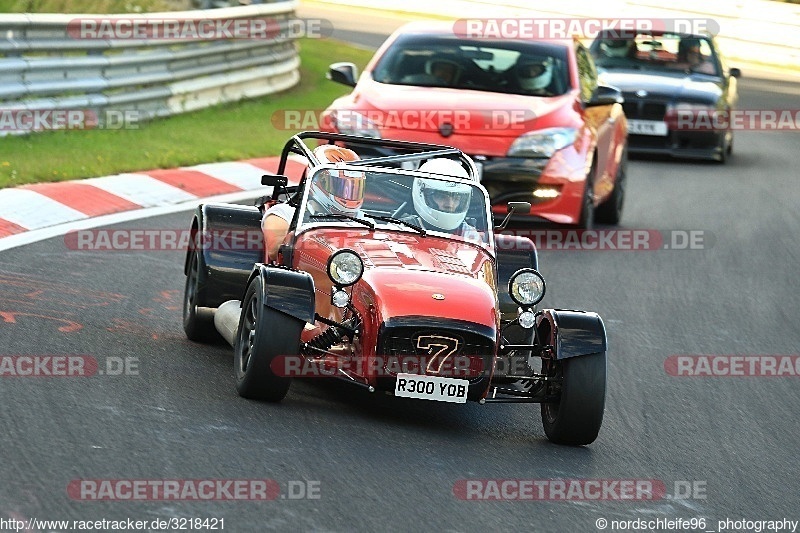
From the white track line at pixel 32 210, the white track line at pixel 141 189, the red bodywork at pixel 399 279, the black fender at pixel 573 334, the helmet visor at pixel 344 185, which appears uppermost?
the helmet visor at pixel 344 185

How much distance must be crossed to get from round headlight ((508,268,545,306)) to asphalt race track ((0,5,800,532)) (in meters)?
0.63

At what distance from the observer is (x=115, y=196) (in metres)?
13.6

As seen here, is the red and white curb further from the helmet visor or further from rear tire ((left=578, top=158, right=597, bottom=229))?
the helmet visor

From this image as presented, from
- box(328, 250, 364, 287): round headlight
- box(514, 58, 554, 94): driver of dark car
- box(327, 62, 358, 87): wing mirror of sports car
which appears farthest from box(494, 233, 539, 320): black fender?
box(327, 62, 358, 87): wing mirror of sports car

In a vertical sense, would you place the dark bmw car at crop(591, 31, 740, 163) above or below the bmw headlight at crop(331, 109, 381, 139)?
below

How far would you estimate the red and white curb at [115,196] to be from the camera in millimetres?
12078

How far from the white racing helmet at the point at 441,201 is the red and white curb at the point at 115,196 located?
371 cm

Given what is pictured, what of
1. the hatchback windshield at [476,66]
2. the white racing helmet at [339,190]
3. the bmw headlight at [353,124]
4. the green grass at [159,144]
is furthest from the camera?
the hatchback windshield at [476,66]

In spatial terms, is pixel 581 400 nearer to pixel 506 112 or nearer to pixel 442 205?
pixel 442 205

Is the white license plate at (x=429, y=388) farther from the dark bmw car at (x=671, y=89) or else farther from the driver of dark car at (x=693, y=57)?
the driver of dark car at (x=693, y=57)

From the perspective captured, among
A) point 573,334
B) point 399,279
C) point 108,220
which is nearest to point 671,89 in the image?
point 108,220

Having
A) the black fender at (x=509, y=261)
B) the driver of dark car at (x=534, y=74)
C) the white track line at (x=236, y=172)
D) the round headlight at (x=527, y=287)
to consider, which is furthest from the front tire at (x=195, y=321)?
the driver of dark car at (x=534, y=74)

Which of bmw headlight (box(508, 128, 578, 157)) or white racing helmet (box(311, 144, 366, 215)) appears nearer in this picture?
white racing helmet (box(311, 144, 366, 215))

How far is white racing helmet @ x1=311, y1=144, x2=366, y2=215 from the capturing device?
28.6 feet
